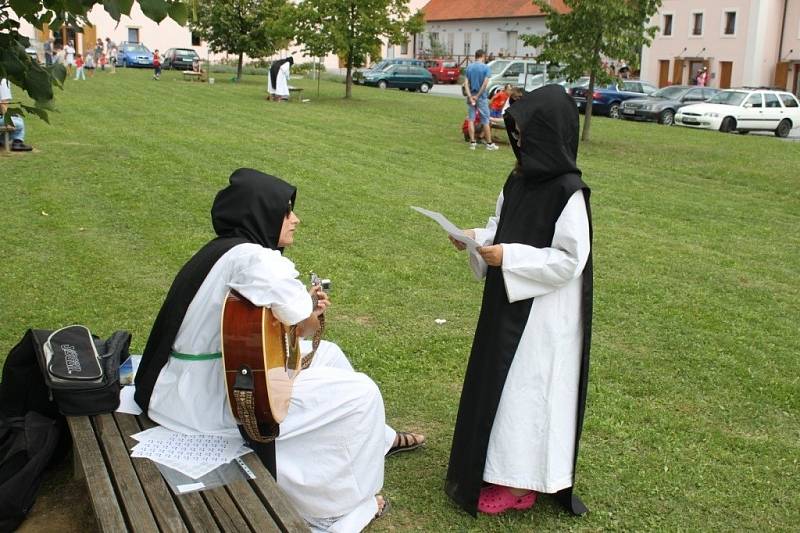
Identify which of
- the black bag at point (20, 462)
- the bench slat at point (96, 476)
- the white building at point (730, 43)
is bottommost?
the black bag at point (20, 462)

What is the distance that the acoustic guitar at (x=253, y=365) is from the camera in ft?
10.8

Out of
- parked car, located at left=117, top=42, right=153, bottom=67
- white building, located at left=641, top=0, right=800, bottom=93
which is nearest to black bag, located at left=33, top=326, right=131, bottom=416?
parked car, located at left=117, top=42, right=153, bottom=67

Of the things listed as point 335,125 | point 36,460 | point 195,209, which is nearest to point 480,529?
point 36,460

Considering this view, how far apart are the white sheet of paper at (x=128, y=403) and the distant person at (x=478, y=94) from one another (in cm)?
1402

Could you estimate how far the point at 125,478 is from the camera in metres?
3.29

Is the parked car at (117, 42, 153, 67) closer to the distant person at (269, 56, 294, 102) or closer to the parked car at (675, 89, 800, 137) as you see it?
the distant person at (269, 56, 294, 102)

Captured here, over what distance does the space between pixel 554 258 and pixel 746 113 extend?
1039 inches

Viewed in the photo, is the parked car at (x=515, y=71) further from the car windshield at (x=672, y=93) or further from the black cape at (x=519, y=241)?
the black cape at (x=519, y=241)

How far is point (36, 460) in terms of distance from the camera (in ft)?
12.4

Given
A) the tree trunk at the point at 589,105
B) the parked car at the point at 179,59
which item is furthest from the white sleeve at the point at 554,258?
the parked car at the point at 179,59

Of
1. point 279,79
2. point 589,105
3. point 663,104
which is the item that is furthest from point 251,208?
point 663,104

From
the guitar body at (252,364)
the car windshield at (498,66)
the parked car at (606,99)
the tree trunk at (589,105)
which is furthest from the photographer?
the car windshield at (498,66)

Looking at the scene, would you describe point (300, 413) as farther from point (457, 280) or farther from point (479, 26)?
point (479, 26)

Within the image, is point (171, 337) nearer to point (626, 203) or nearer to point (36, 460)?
point (36, 460)
